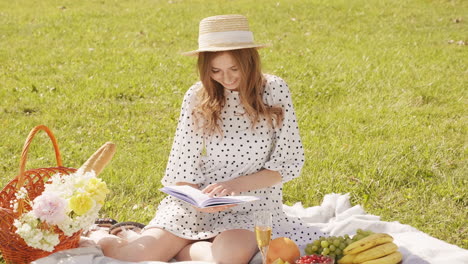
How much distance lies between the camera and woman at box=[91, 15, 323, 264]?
4133mm

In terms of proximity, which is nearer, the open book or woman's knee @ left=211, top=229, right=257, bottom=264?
the open book

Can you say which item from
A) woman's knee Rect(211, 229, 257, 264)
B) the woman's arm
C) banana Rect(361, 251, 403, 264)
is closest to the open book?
the woman's arm

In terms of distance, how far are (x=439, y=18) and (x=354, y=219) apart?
8.33 m

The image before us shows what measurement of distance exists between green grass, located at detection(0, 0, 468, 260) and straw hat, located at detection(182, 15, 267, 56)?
1629mm

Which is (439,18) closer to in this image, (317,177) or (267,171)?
(317,177)

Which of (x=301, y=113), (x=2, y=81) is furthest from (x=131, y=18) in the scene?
(x=301, y=113)

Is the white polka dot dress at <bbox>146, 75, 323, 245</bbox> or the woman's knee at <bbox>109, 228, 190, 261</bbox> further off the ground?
the white polka dot dress at <bbox>146, 75, 323, 245</bbox>

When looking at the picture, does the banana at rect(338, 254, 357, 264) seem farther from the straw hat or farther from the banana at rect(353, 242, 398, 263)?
the straw hat

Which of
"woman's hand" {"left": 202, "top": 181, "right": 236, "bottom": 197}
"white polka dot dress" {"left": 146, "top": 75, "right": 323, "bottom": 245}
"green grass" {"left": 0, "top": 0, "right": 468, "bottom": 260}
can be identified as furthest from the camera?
"green grass" {"left": 0, "top": 0, "right": 468, "bottom": 260}

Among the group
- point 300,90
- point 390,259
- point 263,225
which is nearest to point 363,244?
point 390,259

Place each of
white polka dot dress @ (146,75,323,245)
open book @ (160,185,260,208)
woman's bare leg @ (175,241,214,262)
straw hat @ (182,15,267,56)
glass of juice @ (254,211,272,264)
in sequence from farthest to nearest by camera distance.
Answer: white polka dot dress @ (146,75,323,245) < straw hat @ (182,15,267,56) < woman's bare leg @ (175,241,214,262) < open book @ (160,185,260,208) < glass of juice @ (254,211,272,264)

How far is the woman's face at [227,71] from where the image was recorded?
4.14 metres

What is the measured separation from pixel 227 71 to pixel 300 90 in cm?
419

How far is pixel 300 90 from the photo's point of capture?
27.1ft
